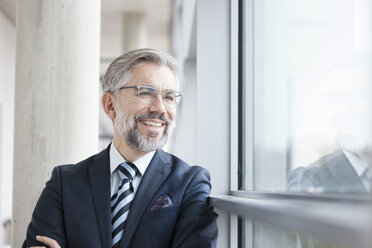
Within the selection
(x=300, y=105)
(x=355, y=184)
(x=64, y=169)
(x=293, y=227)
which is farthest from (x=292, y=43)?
(x=64, y=169)

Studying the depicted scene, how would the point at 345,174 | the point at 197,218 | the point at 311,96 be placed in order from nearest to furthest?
1. the point at 345,174
2. the point at 311,96
3. the point at 197,218

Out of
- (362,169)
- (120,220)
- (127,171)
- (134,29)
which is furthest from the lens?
(134,29)

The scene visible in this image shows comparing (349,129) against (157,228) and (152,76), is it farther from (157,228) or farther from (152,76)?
(152,76)

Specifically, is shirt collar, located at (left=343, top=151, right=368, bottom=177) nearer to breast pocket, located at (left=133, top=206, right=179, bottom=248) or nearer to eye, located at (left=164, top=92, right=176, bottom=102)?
breast pocket, located at (left=133, top=206, right=179, bottom=248)

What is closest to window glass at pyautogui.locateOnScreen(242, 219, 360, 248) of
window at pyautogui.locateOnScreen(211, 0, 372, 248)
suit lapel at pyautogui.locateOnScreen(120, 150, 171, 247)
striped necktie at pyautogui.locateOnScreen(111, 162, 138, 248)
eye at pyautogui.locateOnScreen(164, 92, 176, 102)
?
window at pyautogui.locateOnScreen(211, 0, 372, 248)

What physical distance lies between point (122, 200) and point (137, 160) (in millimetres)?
198

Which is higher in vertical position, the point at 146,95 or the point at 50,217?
the point at 146,95

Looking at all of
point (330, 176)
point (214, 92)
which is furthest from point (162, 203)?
point (330, 176)

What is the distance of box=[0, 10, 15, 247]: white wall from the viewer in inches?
328

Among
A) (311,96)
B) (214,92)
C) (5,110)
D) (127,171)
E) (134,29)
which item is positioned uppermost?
(134,29)

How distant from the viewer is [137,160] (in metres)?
2.38

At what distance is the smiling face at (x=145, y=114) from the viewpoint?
7.74 ft

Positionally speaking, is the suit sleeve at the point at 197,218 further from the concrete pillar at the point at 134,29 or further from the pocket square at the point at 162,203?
the concrete pillar at the point at 134,29

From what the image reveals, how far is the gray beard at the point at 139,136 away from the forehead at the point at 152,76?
5.8 inches
